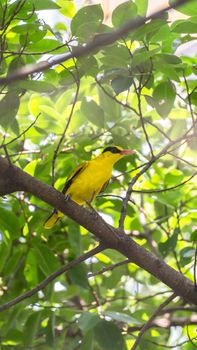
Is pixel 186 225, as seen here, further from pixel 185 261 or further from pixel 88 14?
pixel 88 14

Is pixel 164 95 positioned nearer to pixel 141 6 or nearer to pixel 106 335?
pixel 141 6

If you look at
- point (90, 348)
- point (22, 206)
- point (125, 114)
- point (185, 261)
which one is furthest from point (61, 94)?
point (90, 348)

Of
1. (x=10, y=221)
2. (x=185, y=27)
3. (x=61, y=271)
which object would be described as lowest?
(x=61, y=271)

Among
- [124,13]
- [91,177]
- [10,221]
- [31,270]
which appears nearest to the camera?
[124,13]

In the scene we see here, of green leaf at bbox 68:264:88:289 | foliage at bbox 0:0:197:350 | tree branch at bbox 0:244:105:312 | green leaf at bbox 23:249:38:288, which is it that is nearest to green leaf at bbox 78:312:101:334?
foliage at bbox 0:0:197:350

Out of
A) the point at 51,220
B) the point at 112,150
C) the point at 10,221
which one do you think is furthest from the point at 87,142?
the point at 10,221

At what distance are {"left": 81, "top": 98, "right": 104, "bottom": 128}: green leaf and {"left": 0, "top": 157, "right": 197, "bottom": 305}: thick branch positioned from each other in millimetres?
780

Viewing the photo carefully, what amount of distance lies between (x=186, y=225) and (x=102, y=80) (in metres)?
1.59

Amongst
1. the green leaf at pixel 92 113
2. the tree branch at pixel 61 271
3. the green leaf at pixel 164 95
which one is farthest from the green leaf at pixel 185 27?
the tree branch at pixel 61 271

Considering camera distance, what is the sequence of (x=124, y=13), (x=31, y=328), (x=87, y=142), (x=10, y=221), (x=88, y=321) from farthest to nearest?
(x=87, y=142), (x=10, y=221), (x=31, y=328), (x=88, y=321), (x=124, y=13)

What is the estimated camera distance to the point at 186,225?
414 cm

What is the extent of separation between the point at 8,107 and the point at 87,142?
909mm

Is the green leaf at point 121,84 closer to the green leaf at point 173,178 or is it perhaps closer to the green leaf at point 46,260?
the green leaf at point 46,260

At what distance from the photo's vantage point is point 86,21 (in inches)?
101
